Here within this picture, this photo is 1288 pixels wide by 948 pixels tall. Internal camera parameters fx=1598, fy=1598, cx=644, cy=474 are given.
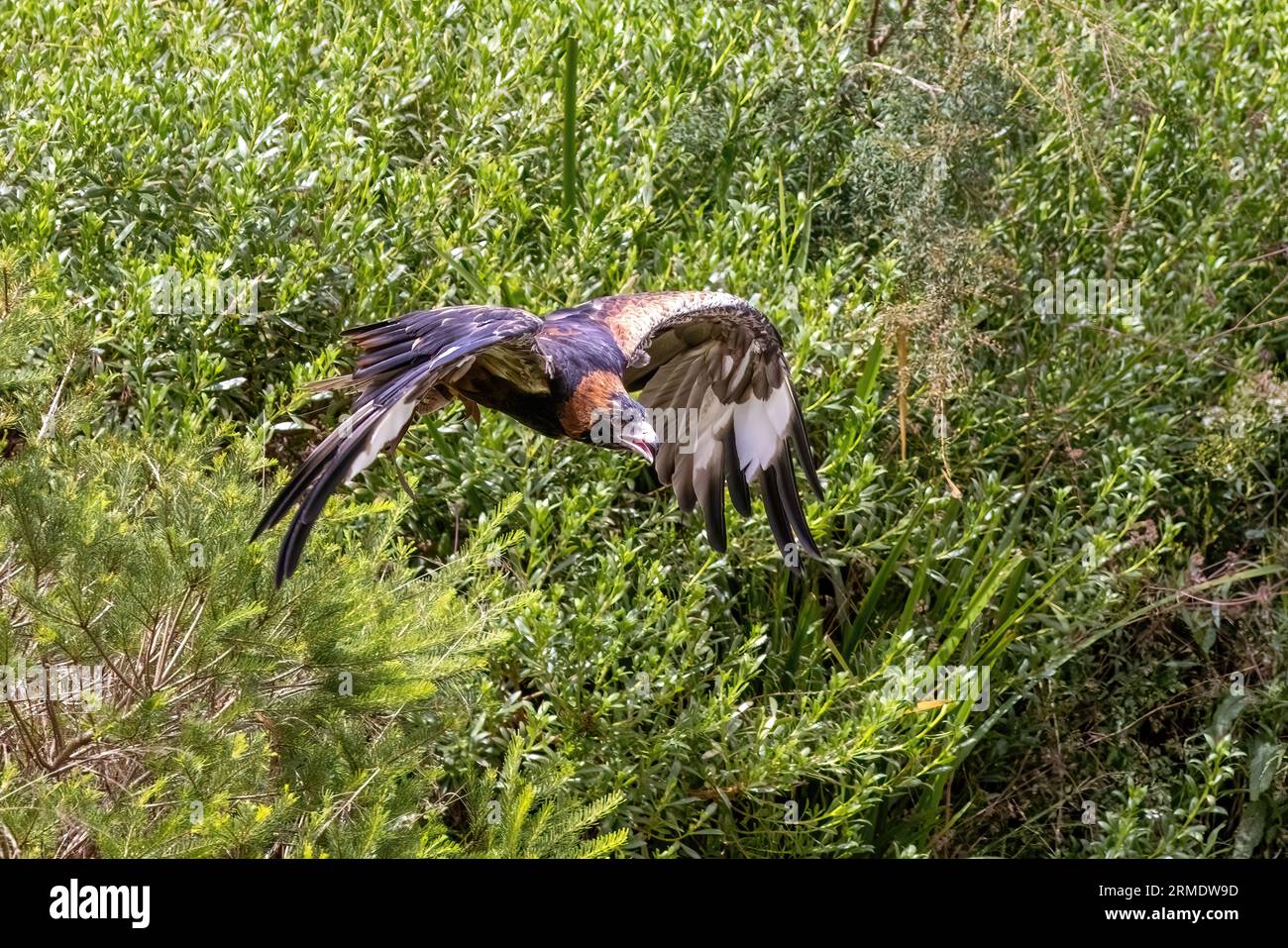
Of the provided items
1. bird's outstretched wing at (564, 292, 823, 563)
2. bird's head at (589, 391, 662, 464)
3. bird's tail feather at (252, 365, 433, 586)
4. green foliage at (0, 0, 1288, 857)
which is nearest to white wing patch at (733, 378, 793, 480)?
bird's outstretched wing at (564, 292, 823, 563)

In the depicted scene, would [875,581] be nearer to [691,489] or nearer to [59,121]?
[691,489]

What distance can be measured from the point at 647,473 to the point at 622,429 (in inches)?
56.7

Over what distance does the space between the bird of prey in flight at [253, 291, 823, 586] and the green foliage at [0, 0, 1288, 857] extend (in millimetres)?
247

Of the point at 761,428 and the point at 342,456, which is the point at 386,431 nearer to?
the point at 342,456

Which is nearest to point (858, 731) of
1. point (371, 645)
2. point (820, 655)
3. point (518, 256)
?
point (820, 655)

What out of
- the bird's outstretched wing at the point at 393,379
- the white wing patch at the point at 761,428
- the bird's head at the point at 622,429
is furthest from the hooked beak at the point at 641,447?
the white wing patch at the point at 761,428

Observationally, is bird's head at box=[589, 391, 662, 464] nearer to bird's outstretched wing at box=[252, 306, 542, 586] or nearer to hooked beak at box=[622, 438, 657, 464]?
hooked beak at box=[622, 438, 657, 464]

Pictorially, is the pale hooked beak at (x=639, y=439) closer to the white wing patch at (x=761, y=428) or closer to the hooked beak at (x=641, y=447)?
the hooked beak at (x=641, y=447)

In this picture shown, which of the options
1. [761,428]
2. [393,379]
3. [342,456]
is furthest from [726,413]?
[342,456]

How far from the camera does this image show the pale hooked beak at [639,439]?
4.12 m

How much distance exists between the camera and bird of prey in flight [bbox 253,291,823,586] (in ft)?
11.7

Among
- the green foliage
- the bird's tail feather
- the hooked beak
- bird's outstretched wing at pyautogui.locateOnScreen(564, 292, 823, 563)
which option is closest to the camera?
the bird's tail feather

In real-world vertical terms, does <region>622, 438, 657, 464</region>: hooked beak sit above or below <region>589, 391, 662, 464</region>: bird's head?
below

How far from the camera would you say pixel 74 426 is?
4070mm
